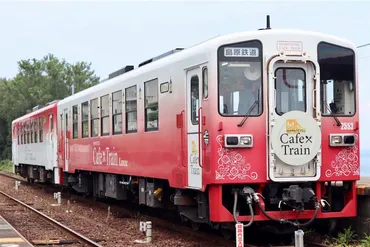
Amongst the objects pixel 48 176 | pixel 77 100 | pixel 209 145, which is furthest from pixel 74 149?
pixel 209 145

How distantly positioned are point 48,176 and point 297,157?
49.9 feet

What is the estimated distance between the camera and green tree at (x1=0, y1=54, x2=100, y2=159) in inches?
2056

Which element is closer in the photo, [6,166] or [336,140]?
[336,140]

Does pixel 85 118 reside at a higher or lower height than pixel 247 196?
higher

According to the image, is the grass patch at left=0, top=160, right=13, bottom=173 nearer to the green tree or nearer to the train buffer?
the green tree

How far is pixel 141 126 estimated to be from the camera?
11383 mm

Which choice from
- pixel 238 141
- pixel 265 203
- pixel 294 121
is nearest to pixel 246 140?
pixel 238 141

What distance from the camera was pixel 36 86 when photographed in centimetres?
5281

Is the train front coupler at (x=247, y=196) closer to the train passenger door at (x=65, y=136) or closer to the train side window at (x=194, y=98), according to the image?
the train side window at (x=194, y=98)

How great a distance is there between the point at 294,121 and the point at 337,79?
108 centimetres

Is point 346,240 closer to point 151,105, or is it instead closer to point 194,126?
point 194,126

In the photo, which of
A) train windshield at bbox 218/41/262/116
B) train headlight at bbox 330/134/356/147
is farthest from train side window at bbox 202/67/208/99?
train headlight at bbox 330/134/356/147

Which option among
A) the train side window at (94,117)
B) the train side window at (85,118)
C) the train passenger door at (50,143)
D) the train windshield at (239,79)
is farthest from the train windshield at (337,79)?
the train passenger door at (50,143)

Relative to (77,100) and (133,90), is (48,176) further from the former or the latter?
(133,90)
